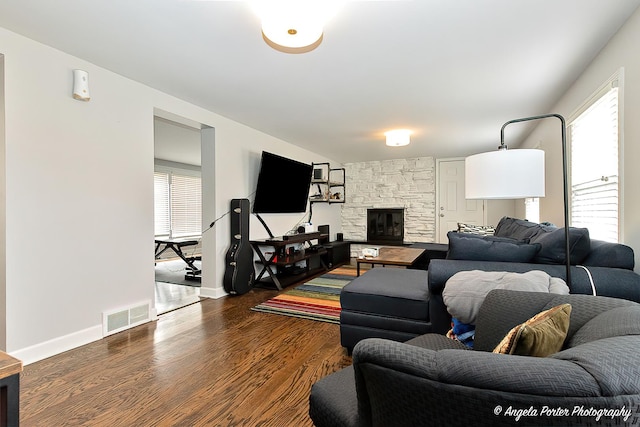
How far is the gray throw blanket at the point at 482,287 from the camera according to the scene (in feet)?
4.81

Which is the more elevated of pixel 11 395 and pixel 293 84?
pixel 293 84

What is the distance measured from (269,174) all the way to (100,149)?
2.14 m

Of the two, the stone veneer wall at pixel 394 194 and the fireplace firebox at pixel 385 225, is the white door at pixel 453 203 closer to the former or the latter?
the stone veneer wall at pixel 394 194

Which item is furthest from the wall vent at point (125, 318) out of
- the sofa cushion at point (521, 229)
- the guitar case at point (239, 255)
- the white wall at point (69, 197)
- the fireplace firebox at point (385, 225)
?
the fireplace firebox at point (385, 225)

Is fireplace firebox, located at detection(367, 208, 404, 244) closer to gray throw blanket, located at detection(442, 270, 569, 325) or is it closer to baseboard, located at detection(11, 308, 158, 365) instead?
gray throw blanket, located at detection(442, 270, 569, 325)

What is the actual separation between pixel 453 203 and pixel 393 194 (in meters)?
1.29

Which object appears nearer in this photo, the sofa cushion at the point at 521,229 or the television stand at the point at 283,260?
the sofa cushion at the point at 521,229

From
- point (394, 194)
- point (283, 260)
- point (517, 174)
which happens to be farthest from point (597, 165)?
point (394, 194)

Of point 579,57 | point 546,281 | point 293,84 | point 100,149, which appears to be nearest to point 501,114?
point 579,57

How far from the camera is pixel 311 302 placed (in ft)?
11.6

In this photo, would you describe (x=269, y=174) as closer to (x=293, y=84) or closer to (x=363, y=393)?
(x=293, y=84)

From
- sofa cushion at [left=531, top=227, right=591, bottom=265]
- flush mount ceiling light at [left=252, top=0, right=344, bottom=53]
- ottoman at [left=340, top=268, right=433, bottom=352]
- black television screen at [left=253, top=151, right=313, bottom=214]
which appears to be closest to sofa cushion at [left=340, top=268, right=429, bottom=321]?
ottoman at [left=340, top=268, right=433, bottom=352]

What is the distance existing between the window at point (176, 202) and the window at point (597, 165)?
6.87m

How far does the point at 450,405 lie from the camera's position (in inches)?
22.7
